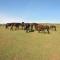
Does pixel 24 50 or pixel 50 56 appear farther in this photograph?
pixel 24 50

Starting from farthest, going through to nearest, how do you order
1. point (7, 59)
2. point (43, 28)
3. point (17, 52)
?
point (43, 28), point (17, 52), point (7, 59)

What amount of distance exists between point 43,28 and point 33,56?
18879mm

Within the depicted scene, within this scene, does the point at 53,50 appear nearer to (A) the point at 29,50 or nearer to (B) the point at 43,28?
(A) the point at 29,50

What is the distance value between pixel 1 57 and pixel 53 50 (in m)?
4.32

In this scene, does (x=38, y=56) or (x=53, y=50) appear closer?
(x=38, y=56)

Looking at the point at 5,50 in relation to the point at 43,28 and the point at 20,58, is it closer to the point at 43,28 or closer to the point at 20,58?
the point at 20,58

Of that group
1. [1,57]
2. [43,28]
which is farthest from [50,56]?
[43,28]

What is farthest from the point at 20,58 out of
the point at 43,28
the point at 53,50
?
the point at 43,28

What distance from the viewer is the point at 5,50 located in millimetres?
14469

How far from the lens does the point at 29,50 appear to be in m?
14.6

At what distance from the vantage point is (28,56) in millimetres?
12977

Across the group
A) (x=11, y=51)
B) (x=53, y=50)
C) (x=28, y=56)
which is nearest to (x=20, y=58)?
(x=28, y=56)

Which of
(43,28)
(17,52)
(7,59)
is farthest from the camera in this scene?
(43,28)

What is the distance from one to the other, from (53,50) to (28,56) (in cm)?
265
